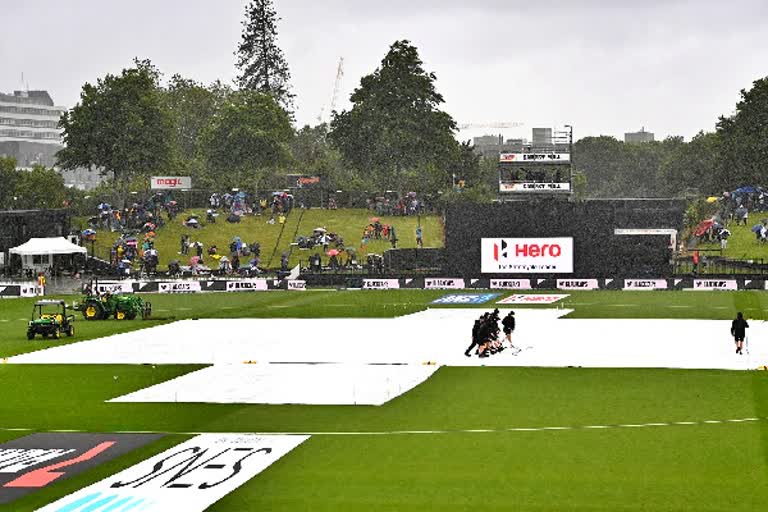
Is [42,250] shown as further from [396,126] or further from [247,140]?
[396,126]

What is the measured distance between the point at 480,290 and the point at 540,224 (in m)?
6.59

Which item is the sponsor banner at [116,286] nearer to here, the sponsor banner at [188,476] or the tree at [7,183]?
the sponsor banner at [188,476]

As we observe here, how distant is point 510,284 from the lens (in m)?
→ 84.8

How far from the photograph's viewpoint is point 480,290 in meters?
84.1

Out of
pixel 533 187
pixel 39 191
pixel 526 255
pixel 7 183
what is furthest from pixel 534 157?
pixel 7 183

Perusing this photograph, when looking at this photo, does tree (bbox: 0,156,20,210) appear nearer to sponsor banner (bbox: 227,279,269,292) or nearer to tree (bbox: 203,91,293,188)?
tree (bbox: 203,91,293,188)

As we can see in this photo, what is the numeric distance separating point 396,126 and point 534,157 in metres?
61.6

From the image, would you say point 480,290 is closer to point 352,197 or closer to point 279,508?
point 352,197

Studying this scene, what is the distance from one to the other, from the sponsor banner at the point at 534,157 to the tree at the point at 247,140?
205ft

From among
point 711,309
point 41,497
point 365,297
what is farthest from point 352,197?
point 41,497

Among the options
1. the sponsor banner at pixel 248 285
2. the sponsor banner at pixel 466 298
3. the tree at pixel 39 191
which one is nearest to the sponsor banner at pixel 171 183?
the tree at pixel 39 191

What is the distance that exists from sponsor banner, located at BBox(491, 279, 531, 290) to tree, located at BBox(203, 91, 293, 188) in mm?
66809

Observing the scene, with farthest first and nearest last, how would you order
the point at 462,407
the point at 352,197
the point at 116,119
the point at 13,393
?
the point at 116,119 → the point at 352,197 → the point at 13,393 → the point at 462,407

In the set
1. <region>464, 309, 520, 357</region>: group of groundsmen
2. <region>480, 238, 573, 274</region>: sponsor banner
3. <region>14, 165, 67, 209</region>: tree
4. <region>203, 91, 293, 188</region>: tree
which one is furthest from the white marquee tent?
<region>14, 165, 67, 209</region>: tree
